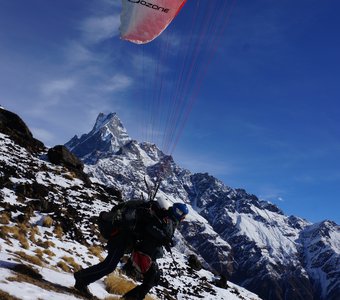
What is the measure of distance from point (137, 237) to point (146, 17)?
5.86 meters

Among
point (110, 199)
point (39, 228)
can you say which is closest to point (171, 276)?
point (39, 228)

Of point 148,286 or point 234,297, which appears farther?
point 234,297

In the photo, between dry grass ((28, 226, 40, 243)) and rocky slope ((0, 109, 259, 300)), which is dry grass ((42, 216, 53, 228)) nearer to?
rocky slope ((0, 109, 259, 300))

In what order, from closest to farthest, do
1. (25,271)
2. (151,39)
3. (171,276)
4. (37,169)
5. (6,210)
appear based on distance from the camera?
(25,271) < (151,39) < (6,210) < (171,276) < (37,169)

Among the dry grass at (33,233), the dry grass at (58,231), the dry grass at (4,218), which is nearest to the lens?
the dry grass at (33,233)

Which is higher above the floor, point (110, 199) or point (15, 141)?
point (15, 141)

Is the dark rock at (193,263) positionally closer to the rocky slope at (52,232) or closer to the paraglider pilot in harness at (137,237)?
the rocky slope at (52,232)

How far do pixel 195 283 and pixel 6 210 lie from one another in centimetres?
1196

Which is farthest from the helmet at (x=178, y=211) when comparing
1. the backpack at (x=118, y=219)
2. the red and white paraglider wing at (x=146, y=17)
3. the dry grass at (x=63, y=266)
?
the dry grass at (x=63, y=266)

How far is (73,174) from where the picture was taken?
3550cm

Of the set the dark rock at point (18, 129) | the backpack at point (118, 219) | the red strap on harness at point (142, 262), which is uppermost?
the dark rock at point (18, 129)

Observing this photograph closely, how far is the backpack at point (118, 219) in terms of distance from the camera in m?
7.18

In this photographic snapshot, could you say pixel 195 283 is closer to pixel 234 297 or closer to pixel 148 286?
pixel 234 297

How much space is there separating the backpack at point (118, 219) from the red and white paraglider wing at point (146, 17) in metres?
5.26
